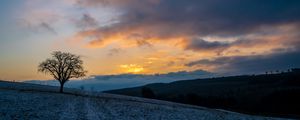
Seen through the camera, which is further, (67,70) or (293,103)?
(293,103)

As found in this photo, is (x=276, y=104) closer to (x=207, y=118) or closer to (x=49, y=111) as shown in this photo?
(x=207, y=118)

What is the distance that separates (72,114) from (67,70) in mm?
47879

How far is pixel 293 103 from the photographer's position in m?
97.6

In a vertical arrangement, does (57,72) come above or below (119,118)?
above

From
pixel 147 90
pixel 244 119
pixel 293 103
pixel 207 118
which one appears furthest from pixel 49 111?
pixel 147 90

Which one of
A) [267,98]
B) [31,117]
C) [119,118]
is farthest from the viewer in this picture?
[267,98]

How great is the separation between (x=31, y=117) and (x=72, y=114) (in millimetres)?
5873

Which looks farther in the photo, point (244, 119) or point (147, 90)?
point (147, 90)

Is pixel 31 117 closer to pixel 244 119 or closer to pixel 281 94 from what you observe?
pixel 244 119

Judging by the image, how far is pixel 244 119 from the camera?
5078 cm

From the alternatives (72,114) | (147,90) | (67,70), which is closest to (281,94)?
(147,90)

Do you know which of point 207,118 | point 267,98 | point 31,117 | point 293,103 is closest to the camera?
point 31,117

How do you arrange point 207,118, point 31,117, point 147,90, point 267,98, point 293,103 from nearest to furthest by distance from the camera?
point 31,117
point 207,118
point 293,103
point 267,98
point 147,90

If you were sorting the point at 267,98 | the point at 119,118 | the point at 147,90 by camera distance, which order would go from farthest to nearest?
1. the point at 147,90
2. the point at 267,98
3. the point at 119,118
